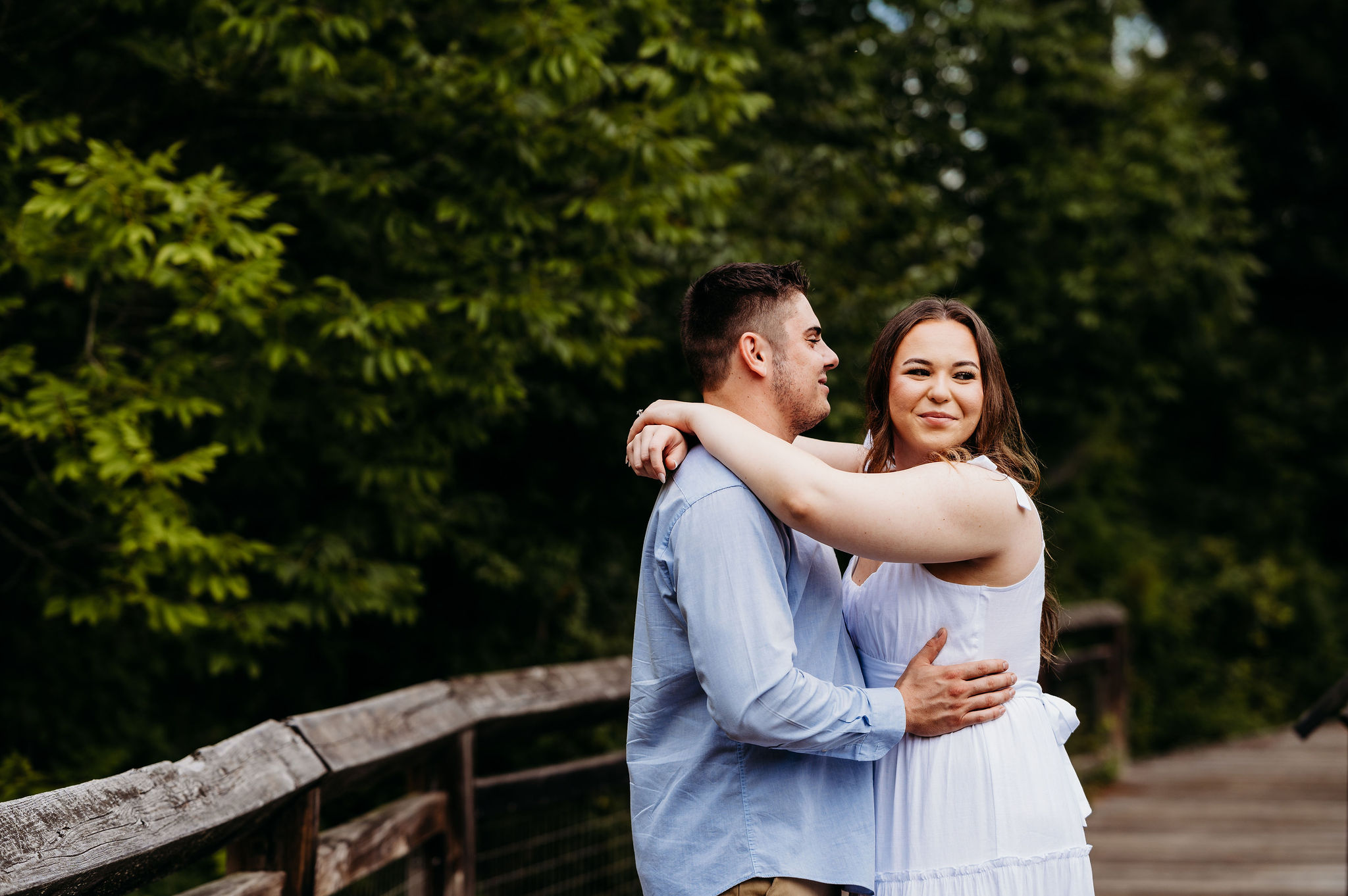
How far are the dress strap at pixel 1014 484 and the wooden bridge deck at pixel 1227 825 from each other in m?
3.43

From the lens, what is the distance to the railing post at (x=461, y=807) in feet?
10.4

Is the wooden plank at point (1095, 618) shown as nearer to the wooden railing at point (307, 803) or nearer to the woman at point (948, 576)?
the wooden railing at point (307, 803)

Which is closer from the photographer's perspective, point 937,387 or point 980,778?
point 980,778

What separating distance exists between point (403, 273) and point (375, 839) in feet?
8.11

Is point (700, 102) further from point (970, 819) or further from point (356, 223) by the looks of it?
point (970, 819)

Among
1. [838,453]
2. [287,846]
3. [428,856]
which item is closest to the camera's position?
[287,846]

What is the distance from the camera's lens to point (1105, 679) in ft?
25.4

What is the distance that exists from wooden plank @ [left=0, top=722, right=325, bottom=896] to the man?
0.74 metres

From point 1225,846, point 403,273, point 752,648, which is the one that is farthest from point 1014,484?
point 1225,846

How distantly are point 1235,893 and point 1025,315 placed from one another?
16.0 ft

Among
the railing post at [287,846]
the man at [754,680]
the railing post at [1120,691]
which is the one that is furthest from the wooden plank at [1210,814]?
the railing post at [287,846]

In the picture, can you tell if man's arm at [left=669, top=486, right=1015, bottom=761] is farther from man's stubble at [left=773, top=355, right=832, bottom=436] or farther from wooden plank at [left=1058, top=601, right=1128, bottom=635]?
wooden plank at [left=1058, top=601, right=1128, bottom=635]

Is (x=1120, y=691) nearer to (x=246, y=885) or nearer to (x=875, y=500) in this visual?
(x=875, y=500)

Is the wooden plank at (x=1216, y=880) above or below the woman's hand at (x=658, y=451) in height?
below
